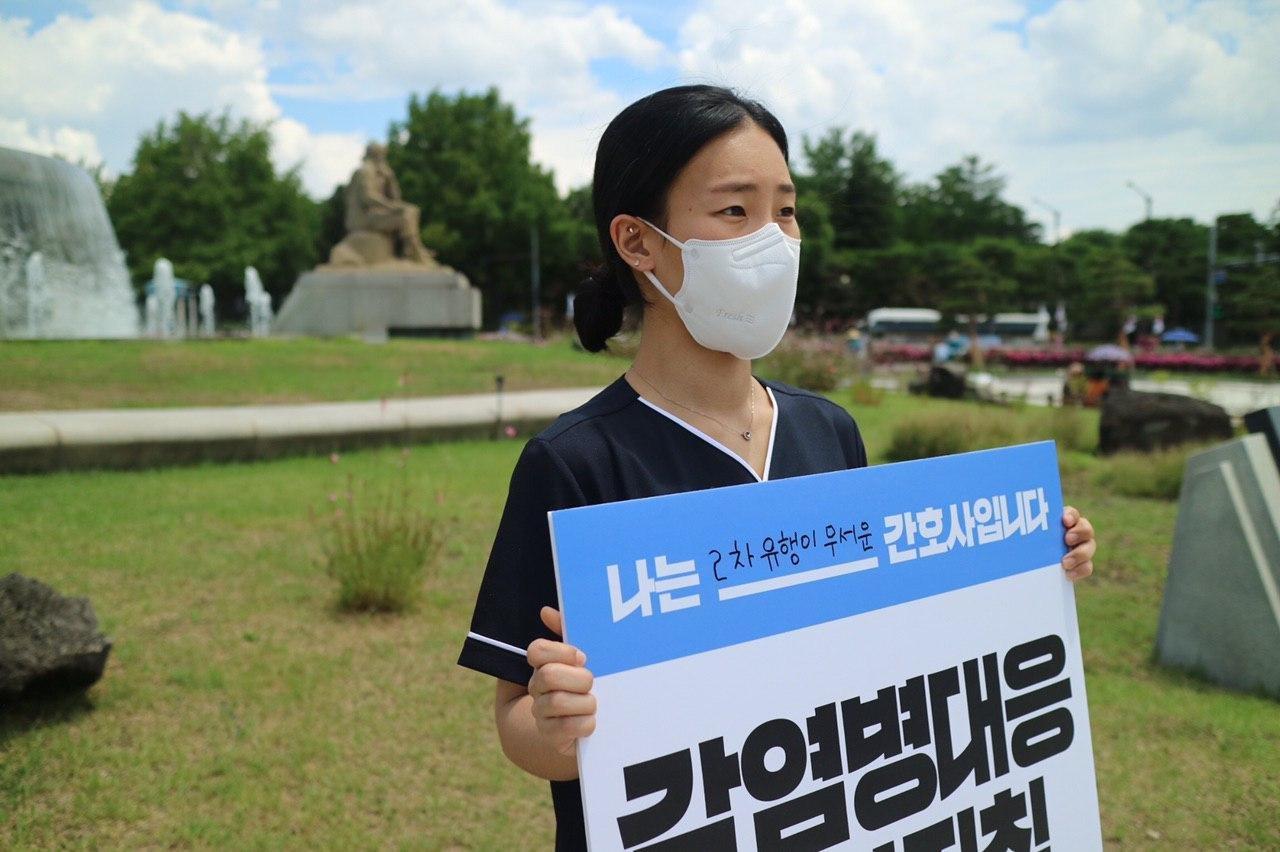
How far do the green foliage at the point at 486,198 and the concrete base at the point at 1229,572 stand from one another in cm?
4512

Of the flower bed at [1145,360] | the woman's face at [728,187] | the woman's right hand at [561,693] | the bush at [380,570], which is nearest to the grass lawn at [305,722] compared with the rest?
the bush at [380,570]

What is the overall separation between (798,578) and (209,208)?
50.4 m

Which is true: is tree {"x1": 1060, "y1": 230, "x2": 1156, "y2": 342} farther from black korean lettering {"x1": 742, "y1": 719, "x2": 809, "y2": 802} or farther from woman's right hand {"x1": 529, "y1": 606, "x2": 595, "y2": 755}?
woman's right hand {"x1": 529, "y1": 606, "x2": 595, "y2": 755}

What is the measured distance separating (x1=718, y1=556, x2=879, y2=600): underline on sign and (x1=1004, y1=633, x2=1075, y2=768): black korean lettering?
42 cm

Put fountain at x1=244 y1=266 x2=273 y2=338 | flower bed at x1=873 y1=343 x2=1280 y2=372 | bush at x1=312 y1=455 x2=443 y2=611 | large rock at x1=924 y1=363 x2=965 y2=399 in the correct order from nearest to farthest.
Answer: bush at x1=312 y1=455 x2=443 y2=611 < large rock at x1=924 y1=363 x2=965 y2=399 < fountain at x1=244 y1=266 x2=273 y2=338 < flower bed at x1=873 y1=343 x2=1280 y2=372

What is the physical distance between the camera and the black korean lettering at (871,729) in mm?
1674

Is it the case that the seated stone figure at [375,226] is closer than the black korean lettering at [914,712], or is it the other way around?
the black korean lettering at [914,712]

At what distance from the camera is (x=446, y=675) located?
15.9ft

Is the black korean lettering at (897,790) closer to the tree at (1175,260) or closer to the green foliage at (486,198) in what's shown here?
the green foliage at (486,198)

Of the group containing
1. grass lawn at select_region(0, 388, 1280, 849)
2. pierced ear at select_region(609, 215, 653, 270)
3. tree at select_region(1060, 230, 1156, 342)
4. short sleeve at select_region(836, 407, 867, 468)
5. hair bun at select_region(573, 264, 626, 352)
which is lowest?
grass lawn at select_region(0, 388, 1280, 849)

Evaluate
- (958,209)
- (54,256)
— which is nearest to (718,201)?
(54,256)

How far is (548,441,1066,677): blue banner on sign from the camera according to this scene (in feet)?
4.77

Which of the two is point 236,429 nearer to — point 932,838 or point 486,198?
point 932,838

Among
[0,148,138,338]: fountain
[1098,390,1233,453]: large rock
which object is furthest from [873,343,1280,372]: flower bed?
[0,148,138,338]: fountain
